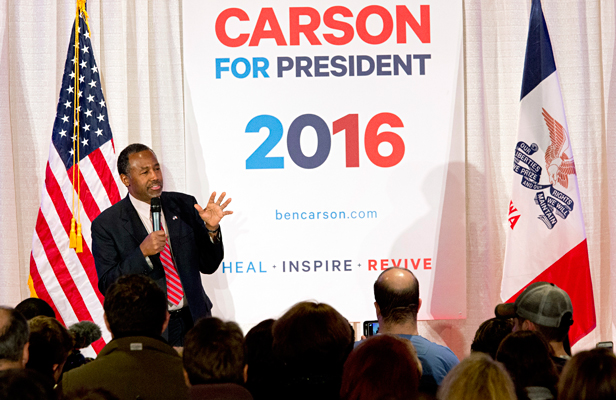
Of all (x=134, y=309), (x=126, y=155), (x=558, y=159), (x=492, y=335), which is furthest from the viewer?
(x=558, y=159)

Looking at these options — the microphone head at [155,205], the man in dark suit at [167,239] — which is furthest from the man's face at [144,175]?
the microphone head at [155,205]

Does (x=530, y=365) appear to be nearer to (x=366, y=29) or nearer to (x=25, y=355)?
(x=25, y=355)

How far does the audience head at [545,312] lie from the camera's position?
2752 mm

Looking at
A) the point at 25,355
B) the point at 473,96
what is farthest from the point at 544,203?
the point at 25,355

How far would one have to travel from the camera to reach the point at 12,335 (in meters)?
2.27

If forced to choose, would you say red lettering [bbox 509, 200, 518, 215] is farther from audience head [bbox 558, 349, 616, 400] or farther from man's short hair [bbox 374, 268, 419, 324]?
audience head [bbox 558, 349, 616, 400]

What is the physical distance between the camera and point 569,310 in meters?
2.79

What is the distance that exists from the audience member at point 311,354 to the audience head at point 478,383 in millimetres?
457

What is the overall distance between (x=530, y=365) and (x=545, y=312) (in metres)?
0.66

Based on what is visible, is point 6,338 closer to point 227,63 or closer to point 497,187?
point 227,63

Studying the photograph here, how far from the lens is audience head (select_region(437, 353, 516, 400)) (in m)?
1.73

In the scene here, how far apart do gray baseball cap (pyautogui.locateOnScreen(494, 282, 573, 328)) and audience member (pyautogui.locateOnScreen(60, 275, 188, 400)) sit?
1404mm

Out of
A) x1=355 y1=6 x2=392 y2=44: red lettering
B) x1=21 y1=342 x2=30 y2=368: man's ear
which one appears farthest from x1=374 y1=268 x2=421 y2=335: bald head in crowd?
x1=355 y1=6 x2=392 y2=44: red lettering

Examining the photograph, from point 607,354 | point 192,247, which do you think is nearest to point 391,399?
point 607,354
